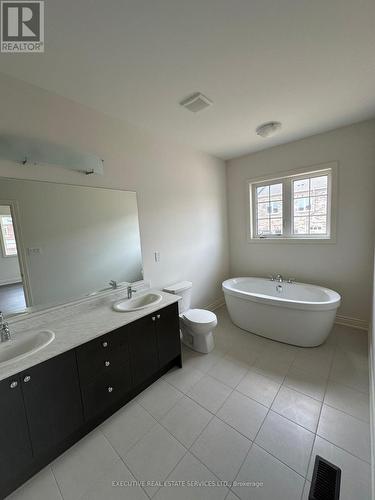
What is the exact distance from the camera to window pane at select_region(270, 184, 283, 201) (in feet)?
10.4

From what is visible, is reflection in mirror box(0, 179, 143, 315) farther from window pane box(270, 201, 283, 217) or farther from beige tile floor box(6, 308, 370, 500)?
window pane box(270, 201, 283, 217)

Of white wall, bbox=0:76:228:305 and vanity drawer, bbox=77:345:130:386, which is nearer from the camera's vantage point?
vanity drawer, bbox=77:345:130:386

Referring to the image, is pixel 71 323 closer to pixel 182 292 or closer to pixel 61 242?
pixel 61 242

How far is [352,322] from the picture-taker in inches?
108

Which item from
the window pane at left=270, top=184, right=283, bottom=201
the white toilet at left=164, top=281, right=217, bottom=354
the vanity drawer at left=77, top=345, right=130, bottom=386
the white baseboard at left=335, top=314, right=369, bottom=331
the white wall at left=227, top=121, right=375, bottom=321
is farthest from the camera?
the window pane at left=270, top=184, right=283, bottom=201

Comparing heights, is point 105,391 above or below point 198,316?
below

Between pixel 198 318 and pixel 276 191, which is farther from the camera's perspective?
pixel 276 191

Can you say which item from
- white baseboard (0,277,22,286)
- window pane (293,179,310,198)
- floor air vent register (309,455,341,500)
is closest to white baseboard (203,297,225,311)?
window pane (293,179,310,198)

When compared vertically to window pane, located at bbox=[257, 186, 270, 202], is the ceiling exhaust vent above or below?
above

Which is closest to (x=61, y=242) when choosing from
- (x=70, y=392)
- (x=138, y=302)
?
(x=138, y=302)

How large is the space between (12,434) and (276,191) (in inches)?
147

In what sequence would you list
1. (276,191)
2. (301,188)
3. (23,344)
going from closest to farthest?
1. (23,344)
2. (301,188)
3. (276,191)

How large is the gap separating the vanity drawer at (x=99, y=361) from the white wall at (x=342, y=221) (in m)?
2.62

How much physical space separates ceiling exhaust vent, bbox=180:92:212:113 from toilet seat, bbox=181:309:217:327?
7.19ft
